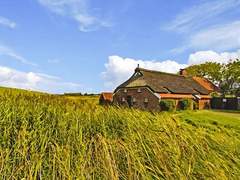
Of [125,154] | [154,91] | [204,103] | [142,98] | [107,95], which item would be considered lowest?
[125,154]

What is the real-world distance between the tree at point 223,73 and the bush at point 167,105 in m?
28.1

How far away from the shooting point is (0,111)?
7188mm

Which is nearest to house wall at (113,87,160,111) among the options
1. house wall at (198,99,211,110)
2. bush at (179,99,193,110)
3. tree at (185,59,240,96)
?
bush at (179,99,193,110)

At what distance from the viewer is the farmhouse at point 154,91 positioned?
1624 inches

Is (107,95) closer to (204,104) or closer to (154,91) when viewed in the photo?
(154,91)

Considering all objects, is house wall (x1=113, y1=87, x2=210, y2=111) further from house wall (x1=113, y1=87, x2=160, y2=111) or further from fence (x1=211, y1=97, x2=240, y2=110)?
fence (x1=211, y1=97, x2=240, y2=110)

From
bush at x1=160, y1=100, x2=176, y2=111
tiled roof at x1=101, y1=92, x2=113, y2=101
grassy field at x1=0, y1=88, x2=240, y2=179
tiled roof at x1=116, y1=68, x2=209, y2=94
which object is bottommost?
grassy field at x1=0, y1=88, x2=240, y2=179

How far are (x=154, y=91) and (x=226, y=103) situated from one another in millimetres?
13905

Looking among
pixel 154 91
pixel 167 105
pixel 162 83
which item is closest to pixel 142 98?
pixel 154 91

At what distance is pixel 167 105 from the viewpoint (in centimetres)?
3853

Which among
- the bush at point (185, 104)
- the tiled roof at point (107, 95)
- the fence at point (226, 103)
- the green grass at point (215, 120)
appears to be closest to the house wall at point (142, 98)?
the bush at point (185, 104)

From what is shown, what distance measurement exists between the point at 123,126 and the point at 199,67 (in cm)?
6927

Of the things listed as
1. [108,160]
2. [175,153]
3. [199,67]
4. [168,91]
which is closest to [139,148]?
[175,153]

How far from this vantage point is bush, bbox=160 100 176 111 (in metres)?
38.5
